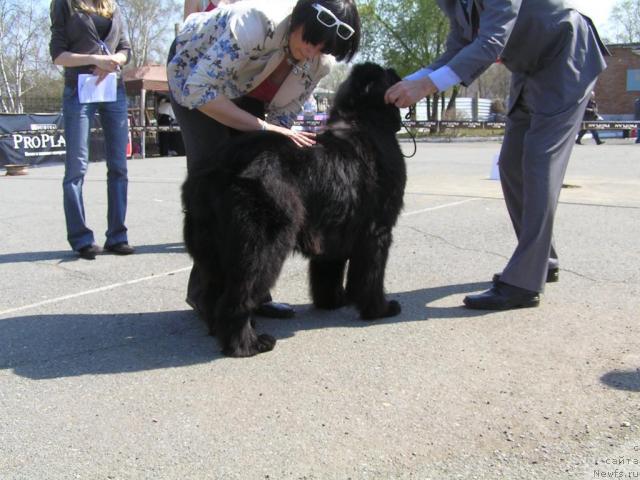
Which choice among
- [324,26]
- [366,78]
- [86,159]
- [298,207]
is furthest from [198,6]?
[298,207]

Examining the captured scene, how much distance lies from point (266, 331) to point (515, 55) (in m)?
2.14

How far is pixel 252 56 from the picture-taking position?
10.3ft

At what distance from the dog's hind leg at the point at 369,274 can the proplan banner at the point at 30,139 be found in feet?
46.0

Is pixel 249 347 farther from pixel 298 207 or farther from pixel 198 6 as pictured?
pixel 198 6

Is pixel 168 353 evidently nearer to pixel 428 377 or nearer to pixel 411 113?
pixel 428 377

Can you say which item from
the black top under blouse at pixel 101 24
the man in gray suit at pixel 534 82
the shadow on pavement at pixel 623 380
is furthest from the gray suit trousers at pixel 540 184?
the black top under blouse at pixel 101 24

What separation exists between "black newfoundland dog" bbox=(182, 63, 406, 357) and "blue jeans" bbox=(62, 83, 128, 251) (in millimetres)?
2444

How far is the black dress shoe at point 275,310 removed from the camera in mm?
3771

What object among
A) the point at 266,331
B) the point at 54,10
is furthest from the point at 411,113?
the point at 54,10

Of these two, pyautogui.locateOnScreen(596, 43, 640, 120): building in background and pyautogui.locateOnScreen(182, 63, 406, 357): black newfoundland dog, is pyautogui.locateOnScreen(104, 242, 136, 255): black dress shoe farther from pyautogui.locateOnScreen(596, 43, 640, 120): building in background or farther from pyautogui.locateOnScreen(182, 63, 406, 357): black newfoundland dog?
pyautogui.locateOnScreen(596, 43, 640, 120): building in background

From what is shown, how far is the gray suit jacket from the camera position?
339cm

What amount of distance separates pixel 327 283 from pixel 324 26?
1.52m

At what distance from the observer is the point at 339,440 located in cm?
231

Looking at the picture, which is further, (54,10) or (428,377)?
(54,10)
